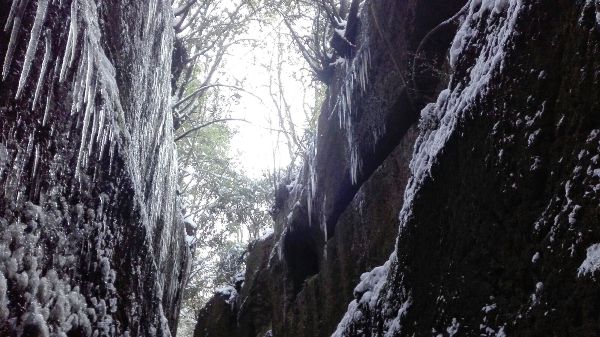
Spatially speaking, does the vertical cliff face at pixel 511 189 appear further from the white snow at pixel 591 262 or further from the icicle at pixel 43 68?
the icicle at pixel 43 68

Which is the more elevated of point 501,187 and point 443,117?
point 443,117

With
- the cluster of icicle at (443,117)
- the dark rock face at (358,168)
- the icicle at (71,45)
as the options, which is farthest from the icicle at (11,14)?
the dark rock face at (358,168)

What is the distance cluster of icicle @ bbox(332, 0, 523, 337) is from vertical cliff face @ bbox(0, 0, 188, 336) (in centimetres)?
163

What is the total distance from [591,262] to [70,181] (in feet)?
7.74

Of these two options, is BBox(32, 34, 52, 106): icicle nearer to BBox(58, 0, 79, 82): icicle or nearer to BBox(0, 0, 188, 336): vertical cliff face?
BBox(0, 0, 188, 336): vertical cliff face

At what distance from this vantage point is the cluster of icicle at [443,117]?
2312mm

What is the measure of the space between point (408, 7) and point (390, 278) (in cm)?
310

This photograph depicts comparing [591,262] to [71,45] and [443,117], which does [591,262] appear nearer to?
[443,117]

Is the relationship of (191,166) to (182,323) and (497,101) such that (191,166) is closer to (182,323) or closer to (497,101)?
(182,323)

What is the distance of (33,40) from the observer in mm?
2240

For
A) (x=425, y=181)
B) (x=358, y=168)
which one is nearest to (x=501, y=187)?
(x=425, y=181)

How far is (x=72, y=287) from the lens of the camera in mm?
2557

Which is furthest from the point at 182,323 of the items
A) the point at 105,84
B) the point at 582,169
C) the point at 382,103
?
the point at 582,169

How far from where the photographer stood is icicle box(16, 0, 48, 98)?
2.18m
